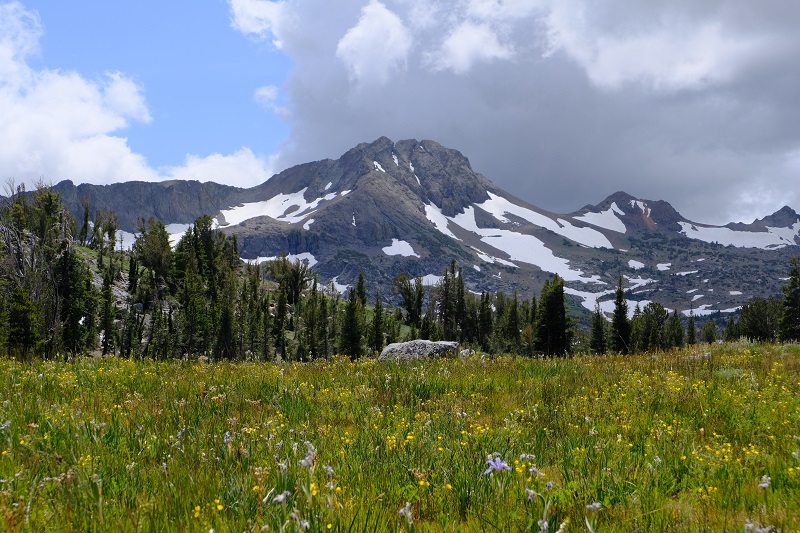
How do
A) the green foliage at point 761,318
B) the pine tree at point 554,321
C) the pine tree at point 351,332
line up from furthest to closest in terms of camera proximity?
the green foliage at point 761,318 < the pine tree at point 351,332 < the pine tree at point 554,321

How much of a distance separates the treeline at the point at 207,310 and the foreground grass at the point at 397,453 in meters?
42.3

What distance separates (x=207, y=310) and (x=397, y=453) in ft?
320

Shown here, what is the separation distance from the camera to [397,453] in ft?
15.4

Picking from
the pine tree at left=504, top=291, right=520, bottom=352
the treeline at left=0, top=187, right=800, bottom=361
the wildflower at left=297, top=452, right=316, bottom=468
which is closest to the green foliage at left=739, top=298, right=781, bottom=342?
the treeline at left=0, top=187, right=800, bottom=361

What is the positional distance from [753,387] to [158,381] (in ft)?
31.0

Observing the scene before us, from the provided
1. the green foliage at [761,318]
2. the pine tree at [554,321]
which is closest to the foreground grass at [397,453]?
the pine tree at [554,321]

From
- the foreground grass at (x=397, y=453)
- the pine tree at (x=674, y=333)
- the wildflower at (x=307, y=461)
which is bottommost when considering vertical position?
the pine tree at (x=674, y=333)

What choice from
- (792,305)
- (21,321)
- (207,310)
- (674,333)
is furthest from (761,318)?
(21,321)

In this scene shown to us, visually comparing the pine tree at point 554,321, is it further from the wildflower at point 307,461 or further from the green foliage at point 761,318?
the wildflower at point 307,461

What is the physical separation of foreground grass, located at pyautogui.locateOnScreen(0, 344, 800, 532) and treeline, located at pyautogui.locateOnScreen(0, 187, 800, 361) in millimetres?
42311

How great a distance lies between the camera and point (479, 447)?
4.90 meters

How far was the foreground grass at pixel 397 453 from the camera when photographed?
3.24 meters

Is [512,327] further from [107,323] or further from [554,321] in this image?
[107,323]

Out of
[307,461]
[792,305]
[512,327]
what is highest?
[792,305]
